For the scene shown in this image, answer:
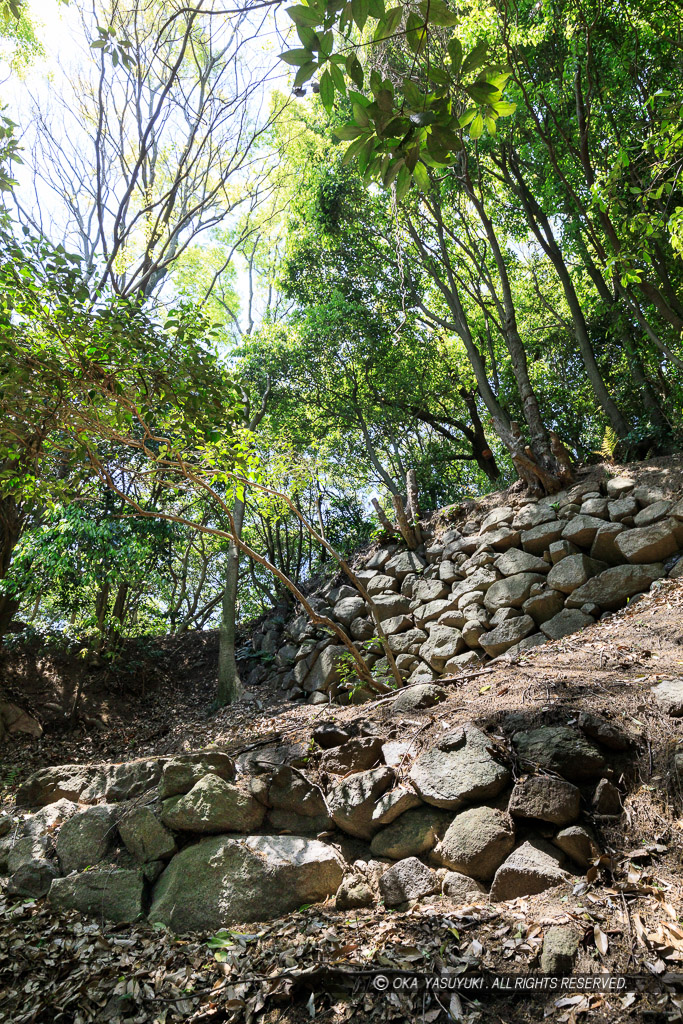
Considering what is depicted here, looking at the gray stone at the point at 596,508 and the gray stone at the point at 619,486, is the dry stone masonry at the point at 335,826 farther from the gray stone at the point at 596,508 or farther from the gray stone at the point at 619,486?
the gray stone at the point at 619,486

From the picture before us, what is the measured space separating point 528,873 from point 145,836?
2.15m

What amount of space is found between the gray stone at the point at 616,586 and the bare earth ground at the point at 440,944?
164cm

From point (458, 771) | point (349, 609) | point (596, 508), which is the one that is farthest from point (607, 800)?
point (349, 609)

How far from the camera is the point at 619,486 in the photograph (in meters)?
6.02

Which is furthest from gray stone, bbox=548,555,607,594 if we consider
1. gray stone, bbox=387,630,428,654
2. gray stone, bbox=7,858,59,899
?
gray stone, bbox=7,858,59,899

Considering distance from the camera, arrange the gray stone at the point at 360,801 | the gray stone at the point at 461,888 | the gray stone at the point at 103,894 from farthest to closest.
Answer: the gray stone at the point at 360,801, the gray stone at the point at 103,894, the gray stone at the point at 461,888

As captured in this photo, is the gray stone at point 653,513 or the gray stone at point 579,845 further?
the gray stone at point 653,513

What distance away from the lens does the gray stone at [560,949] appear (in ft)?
6.59

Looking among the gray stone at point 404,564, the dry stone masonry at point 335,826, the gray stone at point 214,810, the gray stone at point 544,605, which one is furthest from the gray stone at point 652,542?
the gray stone at point 214,810

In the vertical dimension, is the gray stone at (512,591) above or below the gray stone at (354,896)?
Result: above

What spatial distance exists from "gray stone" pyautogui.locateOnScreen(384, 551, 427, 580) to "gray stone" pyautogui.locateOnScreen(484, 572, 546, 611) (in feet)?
4.40

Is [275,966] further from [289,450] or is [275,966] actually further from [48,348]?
[289,450]

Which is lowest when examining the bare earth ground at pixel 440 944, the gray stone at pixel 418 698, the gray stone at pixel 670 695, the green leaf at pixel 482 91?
the bare earth ground at pixel 440 944

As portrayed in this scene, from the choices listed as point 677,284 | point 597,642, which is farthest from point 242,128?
point 597,642
